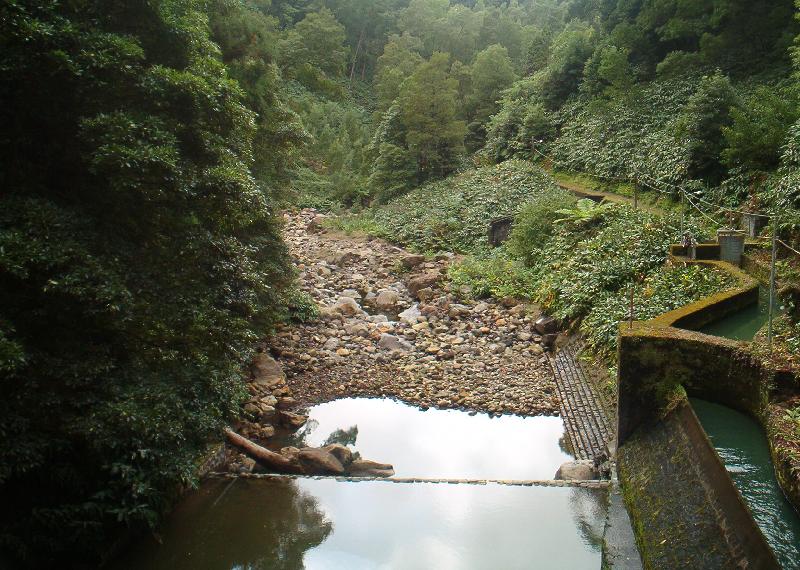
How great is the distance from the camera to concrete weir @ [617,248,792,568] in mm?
5238

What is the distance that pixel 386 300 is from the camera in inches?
698

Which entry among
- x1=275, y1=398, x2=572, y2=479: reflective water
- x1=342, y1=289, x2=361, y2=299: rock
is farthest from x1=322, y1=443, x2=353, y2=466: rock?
x1=342, y1=289, x2=361, y2=299: rock

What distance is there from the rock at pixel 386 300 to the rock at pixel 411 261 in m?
3.14

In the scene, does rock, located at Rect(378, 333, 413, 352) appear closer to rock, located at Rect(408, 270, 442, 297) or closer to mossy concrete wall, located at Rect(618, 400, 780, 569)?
rock, located at Rect(408, 270, 442, 297)

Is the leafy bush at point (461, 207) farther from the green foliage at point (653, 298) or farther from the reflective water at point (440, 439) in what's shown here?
the reflective water at point (440, 439)

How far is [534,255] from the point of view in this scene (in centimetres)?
1858

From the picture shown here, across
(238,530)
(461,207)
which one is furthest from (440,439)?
(461,207)

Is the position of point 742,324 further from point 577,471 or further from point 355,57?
point 355,57

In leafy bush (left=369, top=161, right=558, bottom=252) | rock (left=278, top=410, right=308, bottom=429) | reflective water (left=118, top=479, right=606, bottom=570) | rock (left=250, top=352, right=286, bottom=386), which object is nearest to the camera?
reflective water (left=118, top=479, right=606, bottom=570)

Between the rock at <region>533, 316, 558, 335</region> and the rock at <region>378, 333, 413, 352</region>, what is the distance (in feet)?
10.8

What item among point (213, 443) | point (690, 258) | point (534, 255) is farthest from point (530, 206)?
point (213, 443)

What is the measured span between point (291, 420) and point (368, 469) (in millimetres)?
2182

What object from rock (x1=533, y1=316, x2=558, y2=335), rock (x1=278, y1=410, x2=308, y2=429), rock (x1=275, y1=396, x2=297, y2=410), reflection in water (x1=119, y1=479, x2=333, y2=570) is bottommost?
rock (x1=275, y1=396, x2=297, y2=410)

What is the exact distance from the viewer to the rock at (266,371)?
12117 millimetres
